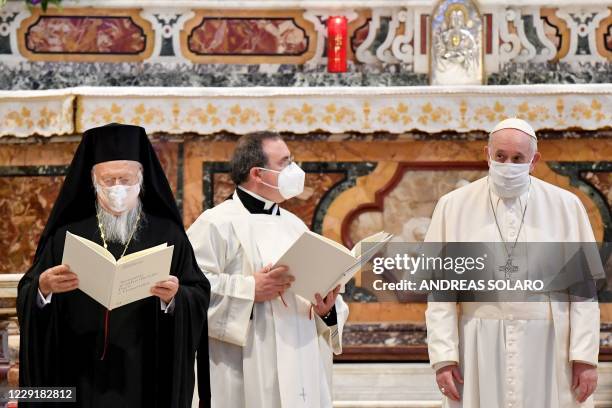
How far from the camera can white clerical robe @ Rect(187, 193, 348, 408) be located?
5.42 metres

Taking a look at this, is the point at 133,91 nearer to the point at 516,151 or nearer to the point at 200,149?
the point at 200,149

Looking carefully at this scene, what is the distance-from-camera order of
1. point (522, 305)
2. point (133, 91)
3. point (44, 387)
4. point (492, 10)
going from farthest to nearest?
1. point (492, 10)
2. point (133, 91)
3. point (522, 305)
4. point (44, 387)

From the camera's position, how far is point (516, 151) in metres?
5.35

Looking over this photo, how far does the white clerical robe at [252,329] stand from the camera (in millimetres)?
5422

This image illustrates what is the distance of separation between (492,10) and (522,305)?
3.87 m

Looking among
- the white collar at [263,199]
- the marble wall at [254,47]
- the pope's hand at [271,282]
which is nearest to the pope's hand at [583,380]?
the pope's hand at [271,282]

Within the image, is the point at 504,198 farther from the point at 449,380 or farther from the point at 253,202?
the point at 253,202

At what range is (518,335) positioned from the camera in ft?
17.4

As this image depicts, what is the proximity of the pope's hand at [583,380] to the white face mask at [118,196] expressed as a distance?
2009 mm

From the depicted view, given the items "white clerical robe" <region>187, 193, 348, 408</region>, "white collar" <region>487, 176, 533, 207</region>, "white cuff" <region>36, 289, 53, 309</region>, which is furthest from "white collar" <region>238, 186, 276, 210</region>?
"white cuff" <region>36, 289, 53, 309</region>

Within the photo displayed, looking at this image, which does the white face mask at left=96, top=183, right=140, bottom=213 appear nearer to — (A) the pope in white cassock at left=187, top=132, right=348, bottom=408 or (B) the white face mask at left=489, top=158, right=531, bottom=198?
(A) the pope in white cassock at left=187, top=132, right=348, bottom=408

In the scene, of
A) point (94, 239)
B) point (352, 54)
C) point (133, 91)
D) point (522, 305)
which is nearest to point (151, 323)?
point (94, 239)

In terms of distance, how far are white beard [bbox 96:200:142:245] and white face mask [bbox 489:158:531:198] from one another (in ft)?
5.26

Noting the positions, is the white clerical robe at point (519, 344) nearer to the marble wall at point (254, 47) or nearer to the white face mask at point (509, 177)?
the white face mask at point (509, 177)
